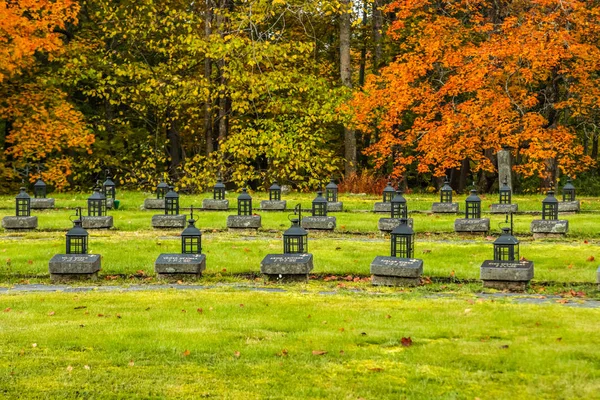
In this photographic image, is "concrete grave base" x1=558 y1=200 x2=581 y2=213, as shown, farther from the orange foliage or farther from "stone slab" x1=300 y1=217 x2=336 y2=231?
the orange foliage

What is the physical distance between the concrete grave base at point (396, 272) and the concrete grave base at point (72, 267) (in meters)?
5.79

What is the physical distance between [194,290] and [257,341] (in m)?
4.74

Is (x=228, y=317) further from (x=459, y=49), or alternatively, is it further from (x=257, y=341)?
(x=459, y=49)

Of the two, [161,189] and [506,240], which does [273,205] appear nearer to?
[161,189]

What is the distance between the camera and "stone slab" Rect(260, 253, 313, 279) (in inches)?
681

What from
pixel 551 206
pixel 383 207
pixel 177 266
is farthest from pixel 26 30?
pixel 551 206

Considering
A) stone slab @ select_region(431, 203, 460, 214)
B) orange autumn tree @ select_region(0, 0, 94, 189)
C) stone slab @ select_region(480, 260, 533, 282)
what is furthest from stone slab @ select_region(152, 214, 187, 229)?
orange autumn tree @ select_region(0, 0, 94, 189)

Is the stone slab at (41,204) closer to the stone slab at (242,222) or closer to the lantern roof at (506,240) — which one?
the stone slab at (242,222)

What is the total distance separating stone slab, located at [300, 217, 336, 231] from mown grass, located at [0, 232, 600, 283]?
48.9 inches

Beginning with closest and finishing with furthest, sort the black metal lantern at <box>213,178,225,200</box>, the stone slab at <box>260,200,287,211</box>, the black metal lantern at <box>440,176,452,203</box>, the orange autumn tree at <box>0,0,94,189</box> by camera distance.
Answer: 1. the black metal lantern at <box>440,176,452,203</box>
2. the stone slab at <box>260,200,287,211</box>
3. the black metal lantern at <box>213,178,225,200</box>
4. the orange autumn tree at <box>0,0,94,189</box>

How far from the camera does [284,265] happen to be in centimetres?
1738

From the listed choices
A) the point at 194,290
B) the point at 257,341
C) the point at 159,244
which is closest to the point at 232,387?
the point at 257,341

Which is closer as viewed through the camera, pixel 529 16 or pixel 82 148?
pixel 529 16

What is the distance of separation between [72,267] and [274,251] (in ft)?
16.9
